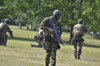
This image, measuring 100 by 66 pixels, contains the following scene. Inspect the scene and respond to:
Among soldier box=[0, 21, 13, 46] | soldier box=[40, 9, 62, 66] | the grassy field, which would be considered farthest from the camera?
soldier box=[0, 21, 13, 46]

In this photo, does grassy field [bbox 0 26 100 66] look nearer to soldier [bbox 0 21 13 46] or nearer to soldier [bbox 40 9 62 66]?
soldier [bbox 40 9 62 66]

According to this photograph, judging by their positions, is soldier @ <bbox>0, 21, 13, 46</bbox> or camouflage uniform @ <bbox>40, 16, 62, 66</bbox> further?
soldier @ <bbox>0, 21, 13, 46</bbox>

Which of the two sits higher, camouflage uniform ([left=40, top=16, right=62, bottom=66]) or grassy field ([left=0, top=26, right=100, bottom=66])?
camouflage uniform ([left=40, top=16, right=62, bottom=66])

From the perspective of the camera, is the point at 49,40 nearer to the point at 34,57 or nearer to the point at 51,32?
the point at 51,32

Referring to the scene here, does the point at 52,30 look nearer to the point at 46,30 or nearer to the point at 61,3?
the point at 46,30

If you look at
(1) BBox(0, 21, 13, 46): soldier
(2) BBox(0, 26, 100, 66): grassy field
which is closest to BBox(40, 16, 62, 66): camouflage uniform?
(2) BBox(0, 26, 100, 66): grassy field

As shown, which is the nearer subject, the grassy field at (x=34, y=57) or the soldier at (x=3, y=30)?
the grassy field at (x=34, y=57)

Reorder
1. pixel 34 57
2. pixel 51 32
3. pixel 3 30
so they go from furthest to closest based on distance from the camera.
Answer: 1. pixel 3 30
2. pixel 34 57
3. pixel 51 32

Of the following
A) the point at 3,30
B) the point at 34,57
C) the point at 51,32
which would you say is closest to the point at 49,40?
the point at 51,32

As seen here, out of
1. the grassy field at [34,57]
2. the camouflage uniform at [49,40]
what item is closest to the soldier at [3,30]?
the grassy field at [34,57]

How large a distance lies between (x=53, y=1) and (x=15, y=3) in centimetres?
511

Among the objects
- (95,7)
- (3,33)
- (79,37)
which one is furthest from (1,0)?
(79,37)

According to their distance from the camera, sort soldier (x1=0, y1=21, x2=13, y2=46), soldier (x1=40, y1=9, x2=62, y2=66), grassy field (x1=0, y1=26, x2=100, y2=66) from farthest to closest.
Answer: soldier (x1=0, y1=21, x2=13, y2=46) → grassy field (x1=0, y1=26, x2=100, y2=66) → soldier (x1=40, y1=9, x2=62, y2=66)

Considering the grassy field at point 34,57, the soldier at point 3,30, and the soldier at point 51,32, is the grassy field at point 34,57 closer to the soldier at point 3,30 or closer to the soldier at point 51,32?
the soldier at point 51,32
